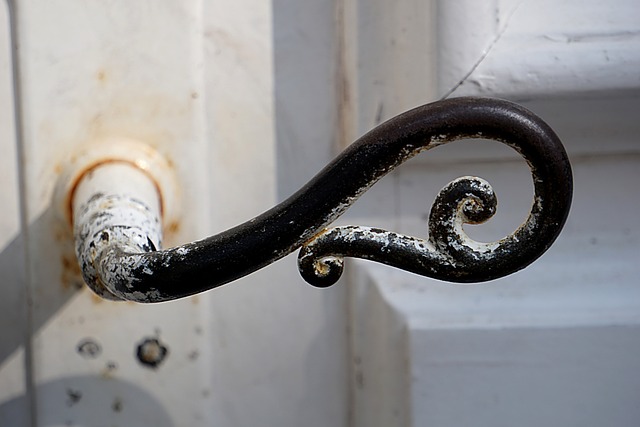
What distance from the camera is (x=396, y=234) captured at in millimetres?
218

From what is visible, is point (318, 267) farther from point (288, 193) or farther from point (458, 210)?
point (288, 193)

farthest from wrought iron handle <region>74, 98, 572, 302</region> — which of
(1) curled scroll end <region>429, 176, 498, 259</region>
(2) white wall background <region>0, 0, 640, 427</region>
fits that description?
(2) white wall background <region>0, 0, 640, 427</region>

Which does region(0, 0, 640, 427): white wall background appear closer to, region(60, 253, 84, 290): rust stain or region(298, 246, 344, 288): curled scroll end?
region(60, 253, 84, 290): rust stain

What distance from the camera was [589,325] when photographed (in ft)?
1.11

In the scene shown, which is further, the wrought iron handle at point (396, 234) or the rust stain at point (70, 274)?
the rust stain at point (70, 274)

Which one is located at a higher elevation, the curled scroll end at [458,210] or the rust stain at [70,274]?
the curled scroll end at [458,210]

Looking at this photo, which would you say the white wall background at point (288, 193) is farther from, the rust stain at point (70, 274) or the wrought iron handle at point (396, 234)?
the wrought iron handle at point (396, 234)

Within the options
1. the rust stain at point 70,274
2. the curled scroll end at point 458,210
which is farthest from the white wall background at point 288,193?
the curled scroll end at point 458,210

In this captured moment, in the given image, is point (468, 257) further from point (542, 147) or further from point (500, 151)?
point (500, 151)

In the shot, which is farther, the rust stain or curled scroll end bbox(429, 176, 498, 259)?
the rust stain

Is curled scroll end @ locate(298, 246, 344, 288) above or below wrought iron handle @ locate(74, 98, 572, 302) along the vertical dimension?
below

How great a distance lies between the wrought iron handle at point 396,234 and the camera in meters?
0.20

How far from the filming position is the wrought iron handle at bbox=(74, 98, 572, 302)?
8.0 inches

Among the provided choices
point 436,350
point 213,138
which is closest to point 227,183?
point 213,138
